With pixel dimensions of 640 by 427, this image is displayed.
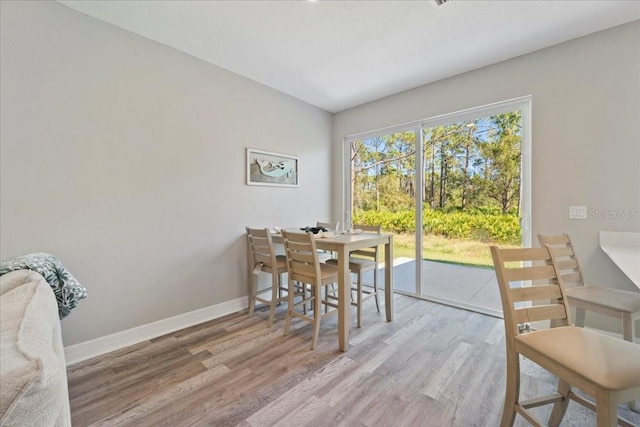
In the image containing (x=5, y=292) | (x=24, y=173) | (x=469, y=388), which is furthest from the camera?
(x=24, y=173)

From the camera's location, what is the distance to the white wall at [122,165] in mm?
1859

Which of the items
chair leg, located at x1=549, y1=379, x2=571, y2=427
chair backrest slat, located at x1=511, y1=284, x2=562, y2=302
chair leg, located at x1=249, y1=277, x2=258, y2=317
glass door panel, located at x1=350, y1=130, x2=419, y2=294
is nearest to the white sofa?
chair backrest slat, located at x1=511, y1=284, x2=562, y2=302

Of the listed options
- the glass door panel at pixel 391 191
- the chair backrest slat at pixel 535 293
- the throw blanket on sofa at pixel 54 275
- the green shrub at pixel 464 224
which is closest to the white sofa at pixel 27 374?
the throw blanket on sofa at pixel 54 275

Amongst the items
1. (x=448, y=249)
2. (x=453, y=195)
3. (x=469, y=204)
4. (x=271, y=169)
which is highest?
(x=271, y=169)

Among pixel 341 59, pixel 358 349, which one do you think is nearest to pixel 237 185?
pixel 341 59

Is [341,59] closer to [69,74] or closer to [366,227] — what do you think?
[366,227]

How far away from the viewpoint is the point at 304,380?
1.82m

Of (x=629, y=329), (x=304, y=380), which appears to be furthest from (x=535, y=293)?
(x=304, y=380)

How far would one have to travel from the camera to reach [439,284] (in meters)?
3.35

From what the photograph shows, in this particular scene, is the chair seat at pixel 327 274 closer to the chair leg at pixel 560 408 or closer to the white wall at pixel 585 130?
the chair leg at pixel 560 408

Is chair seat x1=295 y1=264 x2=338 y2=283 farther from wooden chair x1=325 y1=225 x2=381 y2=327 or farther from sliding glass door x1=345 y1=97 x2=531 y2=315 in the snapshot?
sliding glass door x1=345 y1=97 x2=531 y2=315

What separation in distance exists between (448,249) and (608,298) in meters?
1.54

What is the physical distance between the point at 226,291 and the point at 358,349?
1544mm

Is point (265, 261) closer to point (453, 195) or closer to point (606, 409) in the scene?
point (453, 195)
